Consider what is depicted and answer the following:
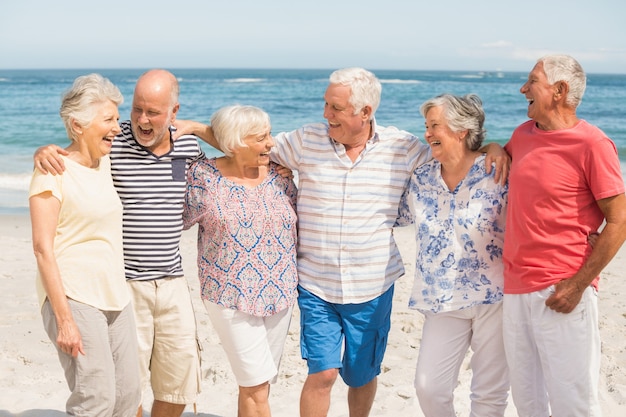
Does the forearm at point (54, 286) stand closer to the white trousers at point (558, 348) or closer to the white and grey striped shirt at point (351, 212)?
the white and grey striped shirt at point (351, 212)

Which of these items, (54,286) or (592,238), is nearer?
(54,286)

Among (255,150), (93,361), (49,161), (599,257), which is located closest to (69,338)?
(93,361)

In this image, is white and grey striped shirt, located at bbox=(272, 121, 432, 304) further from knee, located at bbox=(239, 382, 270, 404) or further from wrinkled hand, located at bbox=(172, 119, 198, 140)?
knee, located at bbox=(239, 382, 270, 404)

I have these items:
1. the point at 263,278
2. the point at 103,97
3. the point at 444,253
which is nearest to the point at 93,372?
the point at 263,278

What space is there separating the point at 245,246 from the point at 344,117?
2.71ft

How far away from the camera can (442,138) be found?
358cm

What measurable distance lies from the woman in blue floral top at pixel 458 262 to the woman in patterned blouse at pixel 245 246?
0.69 meters

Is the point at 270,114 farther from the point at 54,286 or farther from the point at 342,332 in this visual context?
the point at 54,286

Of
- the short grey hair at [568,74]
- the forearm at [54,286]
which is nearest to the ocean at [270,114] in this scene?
the forearm at [54,286]

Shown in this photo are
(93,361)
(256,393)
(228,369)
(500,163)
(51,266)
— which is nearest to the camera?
(51,266)

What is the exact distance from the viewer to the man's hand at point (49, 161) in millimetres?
3078

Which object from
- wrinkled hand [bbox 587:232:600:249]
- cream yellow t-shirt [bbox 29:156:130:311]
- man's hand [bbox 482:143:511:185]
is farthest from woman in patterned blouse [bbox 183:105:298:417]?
wrinkled hand [bbox 587:232:600:249]

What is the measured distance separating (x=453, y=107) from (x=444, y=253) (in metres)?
0.70

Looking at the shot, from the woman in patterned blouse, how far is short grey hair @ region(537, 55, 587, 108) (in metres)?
1.34
